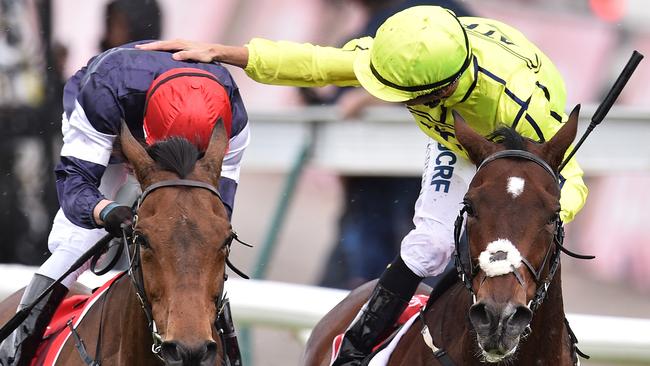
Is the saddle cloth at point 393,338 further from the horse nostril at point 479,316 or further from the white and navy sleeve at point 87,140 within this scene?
the white and navy sleeve at point 87,140

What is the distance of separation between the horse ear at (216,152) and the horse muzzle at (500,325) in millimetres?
922

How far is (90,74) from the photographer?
17.5ft

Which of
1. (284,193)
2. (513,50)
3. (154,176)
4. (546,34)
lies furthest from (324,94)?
(154,176)

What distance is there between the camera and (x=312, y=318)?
7098mm

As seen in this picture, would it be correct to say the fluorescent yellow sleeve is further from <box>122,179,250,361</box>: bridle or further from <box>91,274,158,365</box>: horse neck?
<box>122,179,250,361</box>: bridle

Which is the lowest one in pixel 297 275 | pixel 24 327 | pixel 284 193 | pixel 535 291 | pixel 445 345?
pixel 297 275

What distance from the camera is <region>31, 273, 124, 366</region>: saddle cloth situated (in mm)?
5266

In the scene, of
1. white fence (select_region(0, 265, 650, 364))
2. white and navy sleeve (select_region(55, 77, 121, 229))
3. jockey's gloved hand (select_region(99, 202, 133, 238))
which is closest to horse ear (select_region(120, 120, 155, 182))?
jockey's gloved hand (select_region(99, 202, 133, 238))

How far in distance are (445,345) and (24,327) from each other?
1550 mm

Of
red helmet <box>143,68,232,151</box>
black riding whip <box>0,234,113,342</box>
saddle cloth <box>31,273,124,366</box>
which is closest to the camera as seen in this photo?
red helmet <box>143,68,232,151</box>

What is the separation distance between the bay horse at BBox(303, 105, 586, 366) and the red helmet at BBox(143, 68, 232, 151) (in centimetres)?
83

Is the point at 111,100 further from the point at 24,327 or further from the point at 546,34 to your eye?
the point at 546,34

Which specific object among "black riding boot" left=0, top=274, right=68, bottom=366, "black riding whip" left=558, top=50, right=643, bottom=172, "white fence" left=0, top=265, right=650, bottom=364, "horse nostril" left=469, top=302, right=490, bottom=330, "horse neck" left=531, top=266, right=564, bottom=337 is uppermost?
"black riding whip" left=558, top=50, right=643, bottom=172

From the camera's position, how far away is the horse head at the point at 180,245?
434 centimetres
